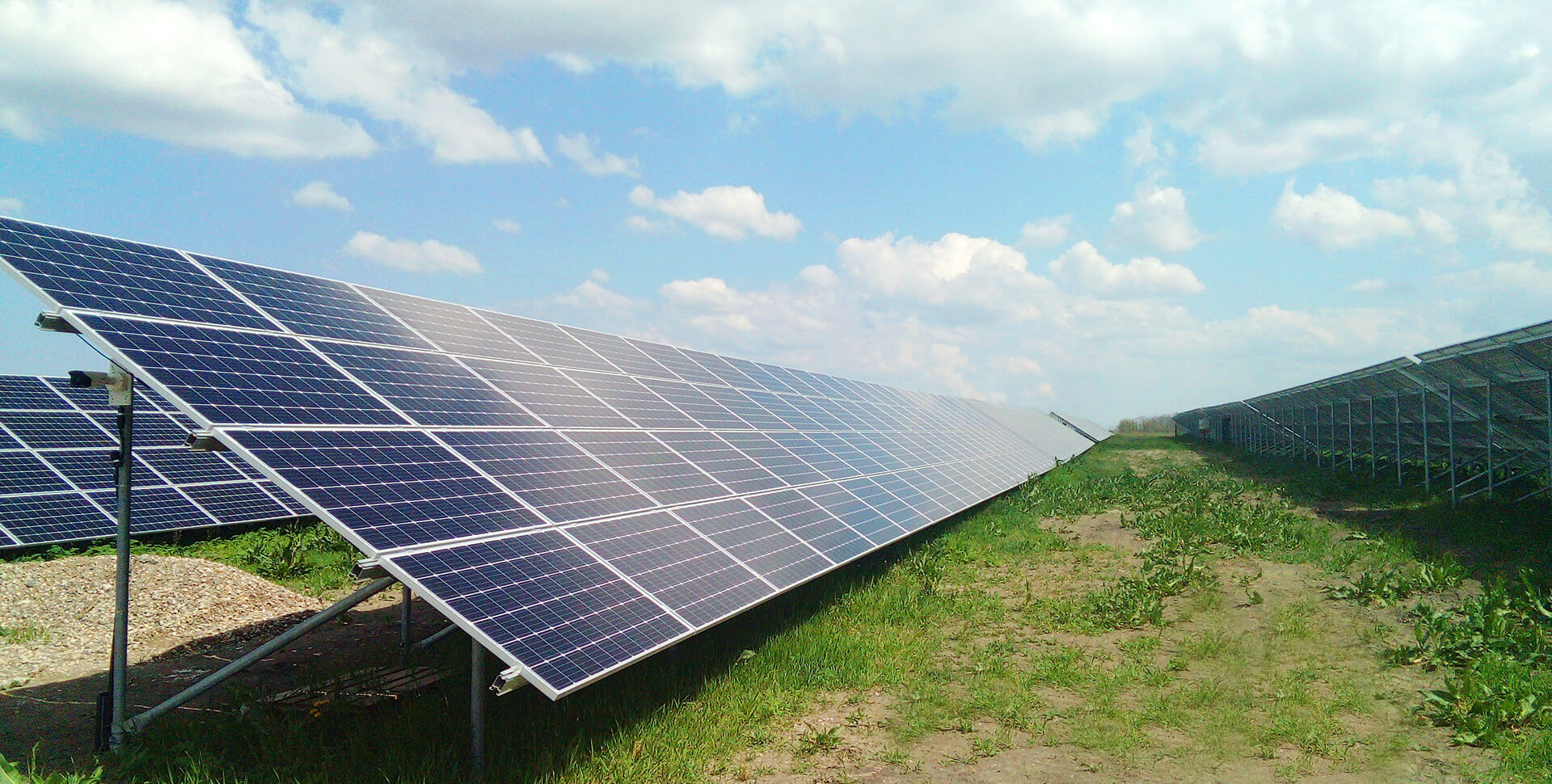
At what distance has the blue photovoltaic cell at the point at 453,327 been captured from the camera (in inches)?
488

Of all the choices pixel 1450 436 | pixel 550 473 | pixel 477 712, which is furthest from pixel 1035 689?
pixel 1450 436

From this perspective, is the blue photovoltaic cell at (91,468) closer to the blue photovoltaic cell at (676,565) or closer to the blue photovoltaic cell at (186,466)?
the blue photovoltaic cell at (186,466)

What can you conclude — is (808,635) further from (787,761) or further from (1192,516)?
(1192,516)

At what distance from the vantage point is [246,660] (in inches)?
299

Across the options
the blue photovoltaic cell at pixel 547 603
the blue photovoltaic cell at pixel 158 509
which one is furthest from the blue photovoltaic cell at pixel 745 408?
the blue photovoltaic cell at pixel 158 509

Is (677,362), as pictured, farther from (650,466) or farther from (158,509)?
(158,509)

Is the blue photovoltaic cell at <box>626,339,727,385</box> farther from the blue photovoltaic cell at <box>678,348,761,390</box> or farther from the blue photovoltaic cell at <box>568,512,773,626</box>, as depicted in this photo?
the blue photovoltaic cell at <box>568,512,773,626</box>

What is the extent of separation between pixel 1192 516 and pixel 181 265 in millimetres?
21299

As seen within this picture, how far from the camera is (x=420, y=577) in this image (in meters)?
6.48

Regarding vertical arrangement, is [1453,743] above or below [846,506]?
below

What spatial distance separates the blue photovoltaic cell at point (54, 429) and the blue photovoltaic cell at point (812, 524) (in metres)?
15.5

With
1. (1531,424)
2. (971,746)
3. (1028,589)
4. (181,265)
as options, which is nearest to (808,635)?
(971,746)

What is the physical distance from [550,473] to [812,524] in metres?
4.39

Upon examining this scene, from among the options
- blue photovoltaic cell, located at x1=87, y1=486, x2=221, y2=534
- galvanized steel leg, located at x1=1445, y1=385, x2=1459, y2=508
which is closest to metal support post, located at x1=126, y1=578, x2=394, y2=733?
blue photovoltaic cell, located at x1=87, y1=486, x2=221, y2=534
